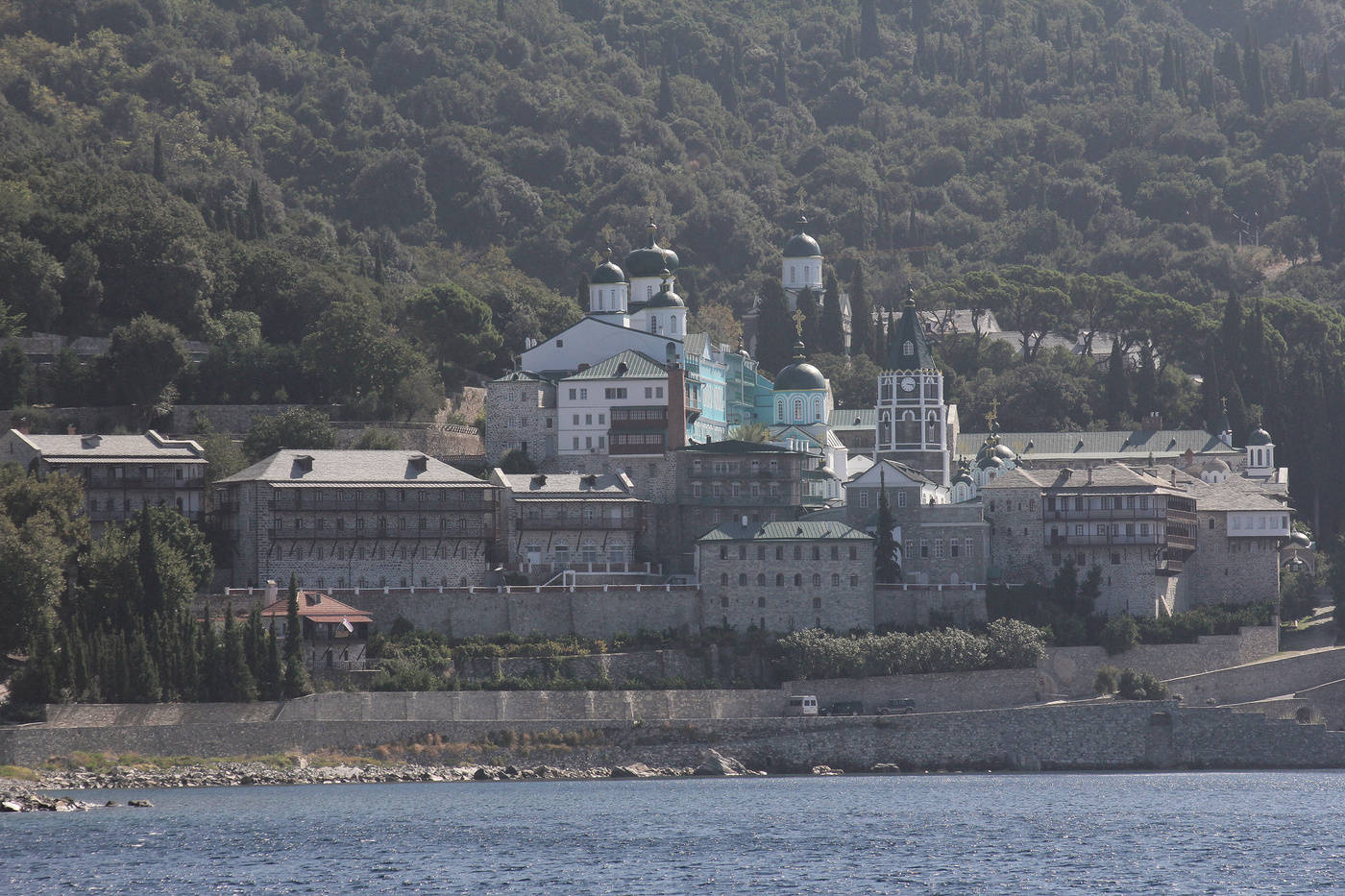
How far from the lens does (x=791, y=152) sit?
192500mm

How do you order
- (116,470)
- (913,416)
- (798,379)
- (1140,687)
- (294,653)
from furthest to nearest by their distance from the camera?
(798,379)
(913,416)
(116,470)
(1140,687)
(294,653)

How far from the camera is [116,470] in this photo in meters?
86.6

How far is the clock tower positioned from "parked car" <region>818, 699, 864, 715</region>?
85.9 ft

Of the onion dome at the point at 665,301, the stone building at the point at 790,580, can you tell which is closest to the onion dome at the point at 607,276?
the onion dome at the point at 665,301

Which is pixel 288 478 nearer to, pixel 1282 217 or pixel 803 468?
pixel 803 468

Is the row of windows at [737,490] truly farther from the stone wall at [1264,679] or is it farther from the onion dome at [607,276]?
the onion dome at [607,276]

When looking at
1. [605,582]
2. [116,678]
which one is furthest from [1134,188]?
[116,678]

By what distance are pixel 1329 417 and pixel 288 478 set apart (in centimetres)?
4992

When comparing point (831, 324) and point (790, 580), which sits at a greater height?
point (831, 324)

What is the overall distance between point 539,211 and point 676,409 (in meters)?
70.7

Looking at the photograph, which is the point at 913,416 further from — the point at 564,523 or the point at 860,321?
the point at 564,523

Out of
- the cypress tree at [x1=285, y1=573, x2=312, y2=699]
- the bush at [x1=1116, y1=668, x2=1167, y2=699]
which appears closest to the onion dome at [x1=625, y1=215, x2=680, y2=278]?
the bush at [x1=1116, y1=668, x2=1167, y2=699]

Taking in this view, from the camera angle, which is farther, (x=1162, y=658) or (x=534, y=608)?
(x=1162, y=658)

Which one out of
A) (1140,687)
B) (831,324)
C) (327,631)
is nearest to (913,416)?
(831,324)
